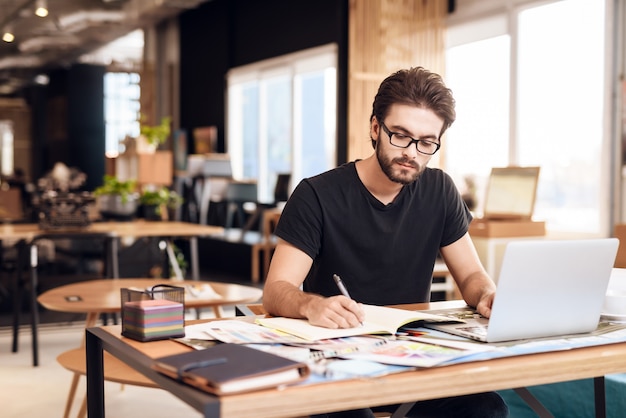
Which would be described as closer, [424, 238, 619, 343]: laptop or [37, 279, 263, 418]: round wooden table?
[424, 238, 619, 343]: laptop

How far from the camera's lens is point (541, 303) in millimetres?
1659

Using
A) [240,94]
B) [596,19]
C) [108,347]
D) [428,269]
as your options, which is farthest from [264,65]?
[108,347]

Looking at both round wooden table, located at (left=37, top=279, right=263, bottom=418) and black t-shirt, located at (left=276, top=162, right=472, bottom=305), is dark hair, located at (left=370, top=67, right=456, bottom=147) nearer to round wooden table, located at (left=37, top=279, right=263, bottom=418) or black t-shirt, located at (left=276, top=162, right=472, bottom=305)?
black t-shirt, located at (left=276, top=162, right=472, bottom=305)

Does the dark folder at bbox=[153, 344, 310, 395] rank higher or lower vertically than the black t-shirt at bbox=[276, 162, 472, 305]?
lower

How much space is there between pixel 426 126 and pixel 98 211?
23.5 feet

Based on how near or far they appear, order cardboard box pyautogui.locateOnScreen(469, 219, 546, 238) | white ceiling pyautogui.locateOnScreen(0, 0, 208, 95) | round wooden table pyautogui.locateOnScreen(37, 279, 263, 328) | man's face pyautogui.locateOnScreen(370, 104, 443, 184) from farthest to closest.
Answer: white ceiling pyautogui.locateOnScreen(0, 0, 208, 95)
cardboard box pyautogui.locateOnScreen(469, 219, 546, 238)
round wooden table pyautogui.locateOnScreen(37, 279, 263, 328)
man's face pyautogui.locateOnScreen(370, 104, 443, 184)

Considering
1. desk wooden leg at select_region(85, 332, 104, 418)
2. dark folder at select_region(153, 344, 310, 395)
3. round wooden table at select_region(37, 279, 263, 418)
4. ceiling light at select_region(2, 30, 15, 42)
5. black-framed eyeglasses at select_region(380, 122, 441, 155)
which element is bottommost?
round wooden table at select_region(37, 279, 263, 418)

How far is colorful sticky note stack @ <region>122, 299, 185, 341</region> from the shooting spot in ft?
5.43

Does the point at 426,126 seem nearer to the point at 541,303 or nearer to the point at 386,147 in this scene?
the point at 386,147

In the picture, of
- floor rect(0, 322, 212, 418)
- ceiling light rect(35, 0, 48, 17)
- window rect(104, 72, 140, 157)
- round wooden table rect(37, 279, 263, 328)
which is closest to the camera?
round wooden table rect(37, 279, 263, 328)

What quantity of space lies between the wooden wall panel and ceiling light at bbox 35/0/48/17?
5542mm

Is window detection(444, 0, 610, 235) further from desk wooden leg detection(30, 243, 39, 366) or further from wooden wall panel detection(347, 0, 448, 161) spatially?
desk wooden leg detection(30, 243, 39, 366)

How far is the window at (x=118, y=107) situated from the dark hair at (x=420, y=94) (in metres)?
15.8

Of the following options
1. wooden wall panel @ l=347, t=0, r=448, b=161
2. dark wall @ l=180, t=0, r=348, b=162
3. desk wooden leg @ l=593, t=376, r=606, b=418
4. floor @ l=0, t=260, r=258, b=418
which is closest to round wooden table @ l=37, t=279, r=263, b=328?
floor @ l=0, t=260, r=258, b=418
